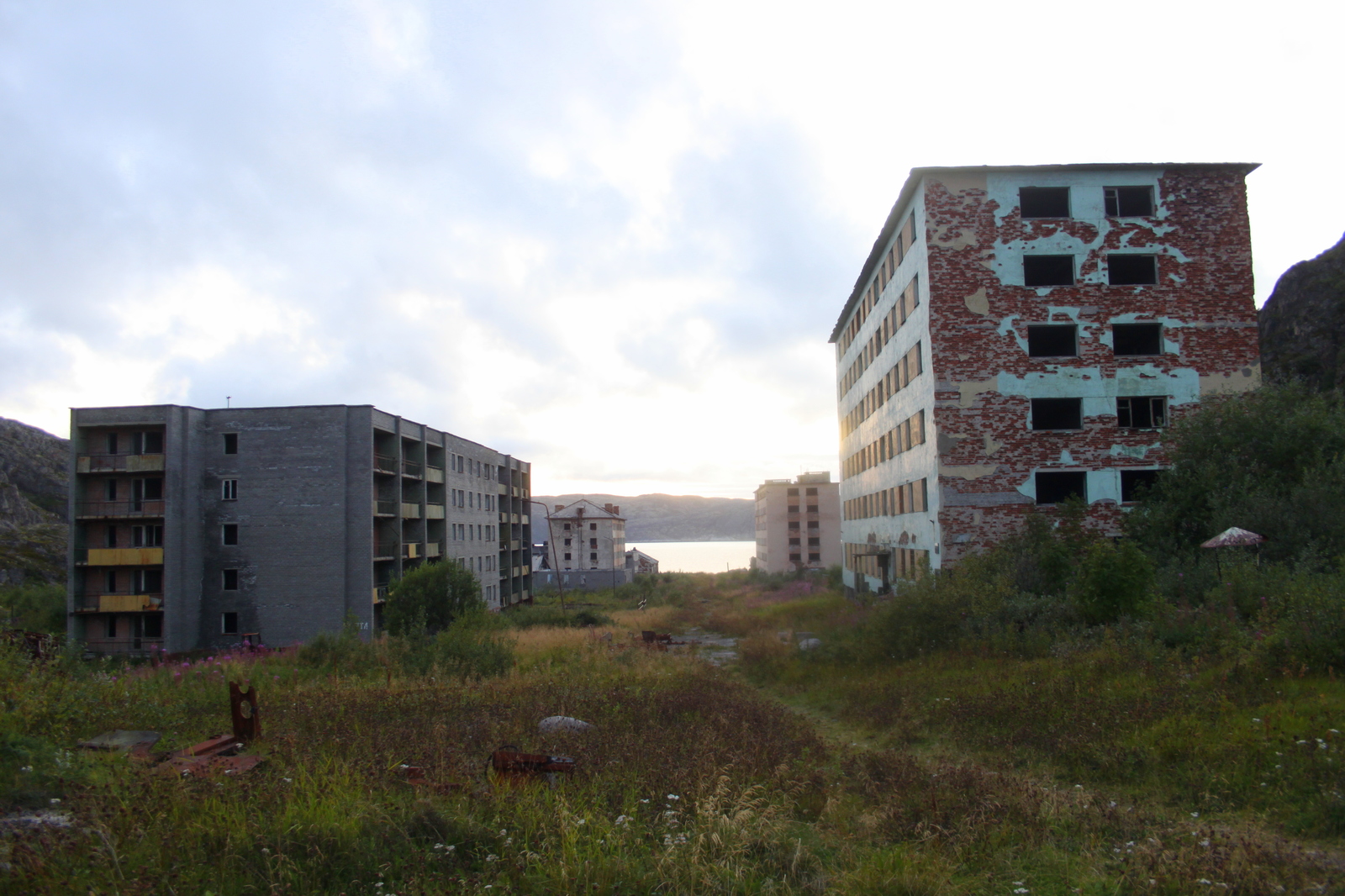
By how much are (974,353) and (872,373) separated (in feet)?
36.8

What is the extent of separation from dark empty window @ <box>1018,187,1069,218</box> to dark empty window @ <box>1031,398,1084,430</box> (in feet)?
20.8

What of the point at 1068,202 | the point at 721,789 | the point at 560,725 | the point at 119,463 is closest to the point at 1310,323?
the point at 1068,202

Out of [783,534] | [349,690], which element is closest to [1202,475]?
[349,690]

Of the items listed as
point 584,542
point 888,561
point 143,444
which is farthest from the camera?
point 584,542

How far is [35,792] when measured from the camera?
5949 mm

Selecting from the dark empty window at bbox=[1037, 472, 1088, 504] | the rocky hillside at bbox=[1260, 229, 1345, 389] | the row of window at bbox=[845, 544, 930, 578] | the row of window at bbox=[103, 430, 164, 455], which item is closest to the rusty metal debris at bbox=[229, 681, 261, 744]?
the row of window at bbox=[845, 544, 930, 578]

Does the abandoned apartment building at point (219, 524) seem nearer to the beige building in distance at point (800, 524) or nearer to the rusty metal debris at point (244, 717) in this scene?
the rusty metal debris at point (244, 717)

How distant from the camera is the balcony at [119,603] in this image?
129ft

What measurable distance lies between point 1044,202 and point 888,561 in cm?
1558

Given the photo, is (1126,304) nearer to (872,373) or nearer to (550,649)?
(872,373)

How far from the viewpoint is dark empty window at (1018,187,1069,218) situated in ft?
85.6

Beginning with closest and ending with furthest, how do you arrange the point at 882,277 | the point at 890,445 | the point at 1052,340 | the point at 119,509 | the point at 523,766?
the point at 523,766 < the point at 1052,340 < the point at 890,445 < the point at 882,277 < the point at 119,509

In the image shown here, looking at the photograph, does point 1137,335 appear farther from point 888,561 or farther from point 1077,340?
point 888,561

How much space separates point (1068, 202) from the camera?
26.0m
